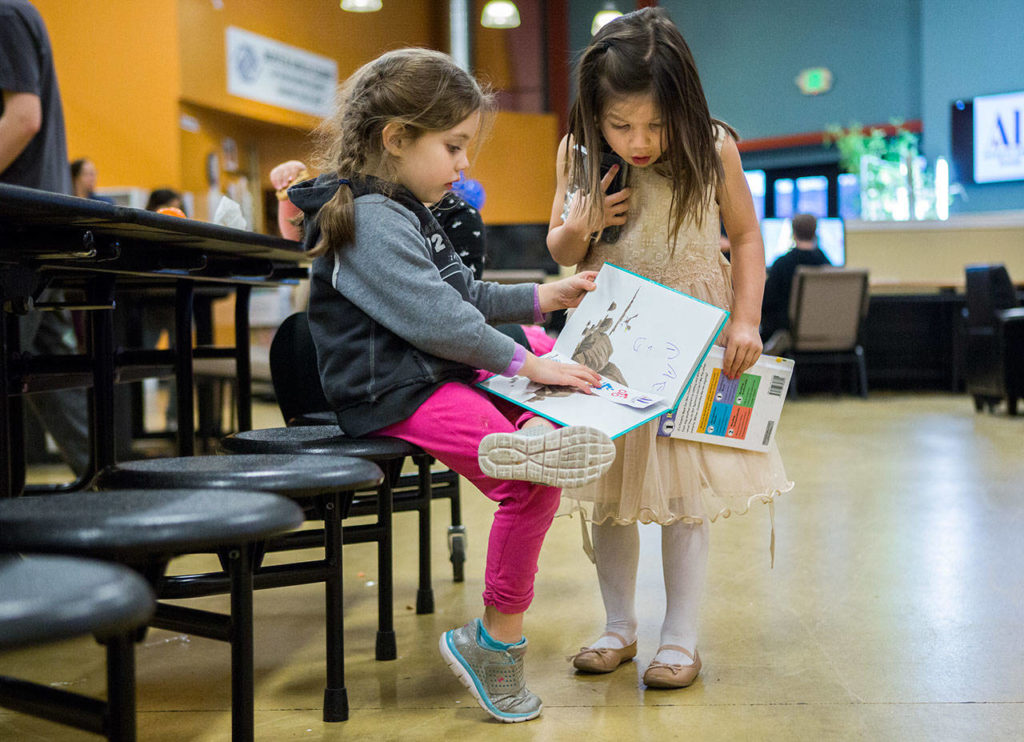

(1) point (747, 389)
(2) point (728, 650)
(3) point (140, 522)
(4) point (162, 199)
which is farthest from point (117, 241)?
(4) point (162, 199)

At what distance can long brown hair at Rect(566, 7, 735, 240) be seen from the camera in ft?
4.54

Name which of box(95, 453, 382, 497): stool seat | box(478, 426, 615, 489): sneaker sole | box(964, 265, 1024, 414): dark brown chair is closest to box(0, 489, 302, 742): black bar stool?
box(95, 453, 382, 497): stool seat

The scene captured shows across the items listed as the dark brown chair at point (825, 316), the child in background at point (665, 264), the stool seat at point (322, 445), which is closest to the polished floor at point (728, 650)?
the child in background at point (665, 264)

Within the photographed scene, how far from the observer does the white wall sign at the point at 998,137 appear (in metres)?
8.23

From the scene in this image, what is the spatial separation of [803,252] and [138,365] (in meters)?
4.70

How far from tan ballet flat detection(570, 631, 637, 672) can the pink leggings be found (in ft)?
0.87

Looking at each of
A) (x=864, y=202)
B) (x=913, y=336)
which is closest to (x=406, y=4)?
(x=864, y=202)

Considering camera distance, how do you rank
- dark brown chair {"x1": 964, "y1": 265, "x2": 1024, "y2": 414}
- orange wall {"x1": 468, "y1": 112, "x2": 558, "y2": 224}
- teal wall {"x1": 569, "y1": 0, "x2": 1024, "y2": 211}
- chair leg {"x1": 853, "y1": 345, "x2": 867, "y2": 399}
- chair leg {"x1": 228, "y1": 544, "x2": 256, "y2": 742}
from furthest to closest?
orange wall {"x1": 468, "y1": 112, "x2": 558, "y2": 224} < teal wall {"x1": 569, "y1": 0, "x2": 1024, "y2": 211} < chair leg {"x1": 853, "y1": 345, "x2": 867, "y2": 399} < dark brown chair {"x1": 964, "y1": 265, "x2": 1024, "y2": 414} < chair leg {"x1": 228, "y1": 544, "x2": 256, "y2": 742}

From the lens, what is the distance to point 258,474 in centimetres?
103

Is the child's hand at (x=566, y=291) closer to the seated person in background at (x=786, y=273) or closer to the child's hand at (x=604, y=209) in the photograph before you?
the child's hand at (x=604, y=209)

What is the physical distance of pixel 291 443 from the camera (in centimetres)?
132

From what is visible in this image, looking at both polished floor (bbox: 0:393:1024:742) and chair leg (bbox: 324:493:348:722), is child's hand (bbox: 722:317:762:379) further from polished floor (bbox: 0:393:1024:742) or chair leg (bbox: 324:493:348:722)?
chair leg (bbox: 324:493:348:722)

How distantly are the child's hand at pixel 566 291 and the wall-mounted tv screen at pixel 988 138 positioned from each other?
799 centimetres

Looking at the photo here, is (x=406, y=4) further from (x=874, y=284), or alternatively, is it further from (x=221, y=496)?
(x=221, y=496)
